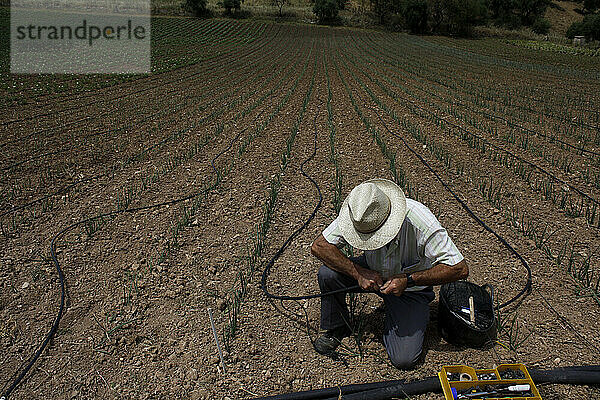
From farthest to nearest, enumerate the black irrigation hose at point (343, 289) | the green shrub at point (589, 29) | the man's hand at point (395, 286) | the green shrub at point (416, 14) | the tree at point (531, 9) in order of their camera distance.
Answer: the tree at point (531, 9)
the green shrub at point (416, 14)
the green shrub at point (589, 29)
the black irrigation hose at point (343, 289)
the man's hand at point (395, 286)

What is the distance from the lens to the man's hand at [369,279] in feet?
9.44

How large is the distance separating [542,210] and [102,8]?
52435mm

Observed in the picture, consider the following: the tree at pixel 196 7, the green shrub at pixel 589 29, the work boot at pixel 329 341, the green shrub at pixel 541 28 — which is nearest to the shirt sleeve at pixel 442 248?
the work boot at pixel 329 341

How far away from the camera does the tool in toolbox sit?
2.47m

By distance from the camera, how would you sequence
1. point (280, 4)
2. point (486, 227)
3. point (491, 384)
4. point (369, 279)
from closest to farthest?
1. point (491, 384)
2. point (369, 279)
3. point (486, 227)
4. point (280, 4)

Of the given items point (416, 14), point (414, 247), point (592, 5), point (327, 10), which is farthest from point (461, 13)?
point (414, 247)

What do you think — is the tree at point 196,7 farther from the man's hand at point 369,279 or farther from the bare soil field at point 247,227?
the man's hand at point 369,279

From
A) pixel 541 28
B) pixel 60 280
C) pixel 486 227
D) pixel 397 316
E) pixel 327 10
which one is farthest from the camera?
pixel 541 28

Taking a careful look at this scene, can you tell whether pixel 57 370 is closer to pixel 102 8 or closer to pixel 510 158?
pixel 510 158

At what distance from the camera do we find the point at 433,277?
9.05ft

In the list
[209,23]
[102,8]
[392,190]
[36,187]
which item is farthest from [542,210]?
[102,8]

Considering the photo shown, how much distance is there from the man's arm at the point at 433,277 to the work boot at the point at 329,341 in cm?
57

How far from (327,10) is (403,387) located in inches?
2057

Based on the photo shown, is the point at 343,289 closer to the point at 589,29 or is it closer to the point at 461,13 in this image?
the point at 461,13
